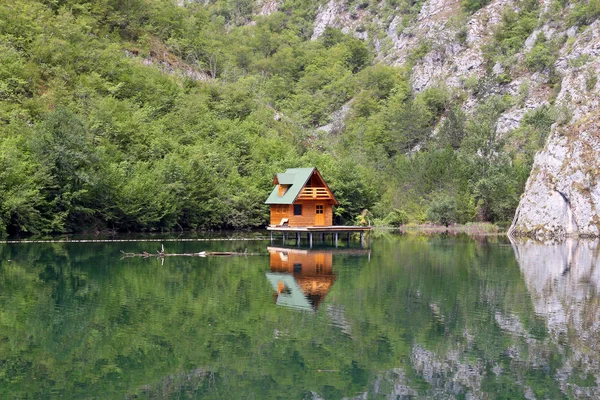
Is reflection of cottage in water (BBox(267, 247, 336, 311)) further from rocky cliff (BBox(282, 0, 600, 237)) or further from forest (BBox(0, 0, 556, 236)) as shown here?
rocky cliff (BBox(282, 0, 600, 237))

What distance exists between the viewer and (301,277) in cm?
2928

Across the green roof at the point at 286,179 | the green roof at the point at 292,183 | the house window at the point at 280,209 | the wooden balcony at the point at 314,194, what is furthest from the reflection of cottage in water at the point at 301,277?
the green roof at the point at 286,179

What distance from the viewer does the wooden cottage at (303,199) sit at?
5044cm

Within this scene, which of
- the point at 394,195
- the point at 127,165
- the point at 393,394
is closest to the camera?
the point at 393,394

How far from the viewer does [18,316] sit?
19547 millimetres

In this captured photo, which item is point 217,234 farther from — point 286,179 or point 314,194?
point 314,194

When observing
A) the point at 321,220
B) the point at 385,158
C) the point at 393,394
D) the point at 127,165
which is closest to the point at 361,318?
the point at 393,394

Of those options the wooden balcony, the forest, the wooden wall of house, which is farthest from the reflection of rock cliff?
the forest

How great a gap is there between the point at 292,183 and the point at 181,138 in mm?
21906

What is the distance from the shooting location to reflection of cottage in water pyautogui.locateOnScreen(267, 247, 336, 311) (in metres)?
23.5

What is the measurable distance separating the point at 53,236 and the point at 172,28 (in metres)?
54.0

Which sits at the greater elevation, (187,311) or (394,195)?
(394,195)

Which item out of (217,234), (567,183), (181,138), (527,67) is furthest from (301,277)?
(527,67)

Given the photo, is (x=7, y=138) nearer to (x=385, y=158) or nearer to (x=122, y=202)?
(x=122, y=202)
